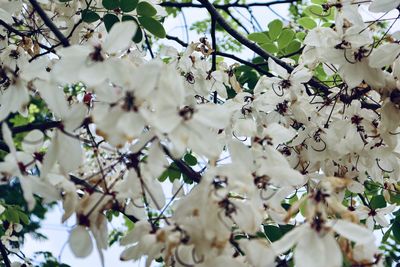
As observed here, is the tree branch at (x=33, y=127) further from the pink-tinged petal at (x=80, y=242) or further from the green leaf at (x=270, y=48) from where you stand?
the green leaf at (x=270, y=48)

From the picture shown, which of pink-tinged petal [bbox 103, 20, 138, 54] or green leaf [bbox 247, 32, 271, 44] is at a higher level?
green leaf [bbox 247, 32, 271, 44]

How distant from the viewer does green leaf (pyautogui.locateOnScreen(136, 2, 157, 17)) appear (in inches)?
73.7

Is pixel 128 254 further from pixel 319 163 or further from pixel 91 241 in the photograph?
pixel 319 163

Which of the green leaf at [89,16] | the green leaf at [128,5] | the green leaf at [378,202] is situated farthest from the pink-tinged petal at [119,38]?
the green leaf at [378,202]

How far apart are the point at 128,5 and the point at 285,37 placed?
685 millimetres

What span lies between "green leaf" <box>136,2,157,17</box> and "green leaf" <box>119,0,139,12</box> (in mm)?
30

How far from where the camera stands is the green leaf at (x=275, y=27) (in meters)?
2.24

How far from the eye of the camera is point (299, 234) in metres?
1.01

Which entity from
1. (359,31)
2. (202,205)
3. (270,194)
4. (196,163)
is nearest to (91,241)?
(202,205)

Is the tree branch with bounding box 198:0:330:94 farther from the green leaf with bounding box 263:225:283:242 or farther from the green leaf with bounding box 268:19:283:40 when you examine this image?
the green leaf with bounding box 263:225:283:242

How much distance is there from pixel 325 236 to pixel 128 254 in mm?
410

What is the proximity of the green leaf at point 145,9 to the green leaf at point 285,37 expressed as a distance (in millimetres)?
593

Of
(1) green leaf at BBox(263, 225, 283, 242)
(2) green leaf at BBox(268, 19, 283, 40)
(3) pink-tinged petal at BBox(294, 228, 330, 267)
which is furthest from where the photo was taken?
(2) green leaf at BBox(268, 19, 283, 40)

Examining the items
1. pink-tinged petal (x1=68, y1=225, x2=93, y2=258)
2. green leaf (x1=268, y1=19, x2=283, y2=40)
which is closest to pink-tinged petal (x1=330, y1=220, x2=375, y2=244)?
pink-tinged petal (x1=68, y1=225, x2=93, y2=258)
